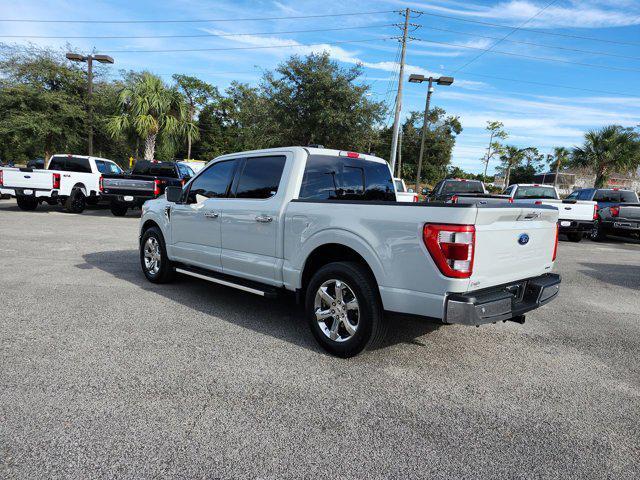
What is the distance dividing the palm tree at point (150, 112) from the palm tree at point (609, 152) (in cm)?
3285

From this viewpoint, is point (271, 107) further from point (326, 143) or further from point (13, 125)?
point (13, 125)

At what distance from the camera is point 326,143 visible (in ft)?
78.8

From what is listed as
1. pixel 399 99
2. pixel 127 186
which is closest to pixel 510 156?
pixel 399 99

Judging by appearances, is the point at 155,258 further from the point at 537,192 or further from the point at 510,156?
the point at 510,156

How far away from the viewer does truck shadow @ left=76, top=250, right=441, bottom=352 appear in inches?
176

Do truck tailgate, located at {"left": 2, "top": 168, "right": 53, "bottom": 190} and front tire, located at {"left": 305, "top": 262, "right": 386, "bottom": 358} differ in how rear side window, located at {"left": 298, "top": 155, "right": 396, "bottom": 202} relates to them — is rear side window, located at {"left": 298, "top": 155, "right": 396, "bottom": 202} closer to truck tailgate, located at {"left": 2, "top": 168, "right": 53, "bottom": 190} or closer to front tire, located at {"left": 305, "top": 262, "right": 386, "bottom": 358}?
front tire, located at {"left": 305, "top": 262, "right": 386, "bottom": 358}

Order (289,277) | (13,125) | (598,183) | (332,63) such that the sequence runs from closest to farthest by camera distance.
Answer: (289,277) < (13,125) < (332,63) < (598,183)

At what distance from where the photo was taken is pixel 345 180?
4879mm

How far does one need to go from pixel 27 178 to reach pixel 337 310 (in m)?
14.2

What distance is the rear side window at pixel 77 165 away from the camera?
1548cm

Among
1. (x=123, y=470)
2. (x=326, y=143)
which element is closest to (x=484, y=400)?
(x=123, y=470)

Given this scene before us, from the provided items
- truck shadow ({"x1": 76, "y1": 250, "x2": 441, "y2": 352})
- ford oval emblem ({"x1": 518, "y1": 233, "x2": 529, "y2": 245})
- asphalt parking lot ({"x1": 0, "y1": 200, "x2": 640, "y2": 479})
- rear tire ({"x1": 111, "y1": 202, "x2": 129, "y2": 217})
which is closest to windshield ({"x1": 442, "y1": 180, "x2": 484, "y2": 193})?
asphalt parking lot ({"x1": 0, "y1": 200, "x2": 640, "y2": 479})

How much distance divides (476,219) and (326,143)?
2146cm

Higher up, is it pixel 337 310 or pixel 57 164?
pixel 57 164
